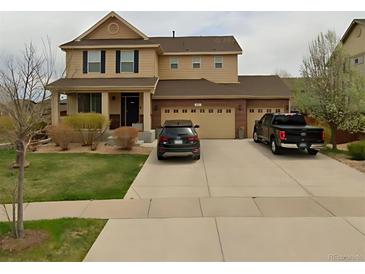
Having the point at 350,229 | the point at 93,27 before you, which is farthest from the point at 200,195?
the point at 93,27

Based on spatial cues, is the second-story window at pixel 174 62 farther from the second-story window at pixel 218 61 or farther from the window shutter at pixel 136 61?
the window shutter at pixel 136 61

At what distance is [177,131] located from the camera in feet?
43.4

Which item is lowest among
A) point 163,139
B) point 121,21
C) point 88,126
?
point 163,139

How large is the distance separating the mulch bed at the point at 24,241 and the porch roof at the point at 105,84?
1478 centimetres

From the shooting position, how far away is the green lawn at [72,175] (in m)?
8.40

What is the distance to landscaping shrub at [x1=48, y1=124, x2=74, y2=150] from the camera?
1609 centimetres

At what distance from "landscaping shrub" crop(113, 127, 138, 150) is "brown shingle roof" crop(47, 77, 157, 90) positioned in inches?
182

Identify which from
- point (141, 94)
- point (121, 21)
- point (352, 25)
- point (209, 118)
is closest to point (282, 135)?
point (209, 118)

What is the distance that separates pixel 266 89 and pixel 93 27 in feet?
42.8

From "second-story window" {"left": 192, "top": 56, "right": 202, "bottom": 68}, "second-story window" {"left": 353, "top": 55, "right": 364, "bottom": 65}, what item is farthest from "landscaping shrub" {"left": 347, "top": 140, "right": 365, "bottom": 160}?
"second-story window" {"left": 192, "top": 56, "right": 202, "bottom": 68}

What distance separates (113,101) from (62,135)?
7053 millimetres

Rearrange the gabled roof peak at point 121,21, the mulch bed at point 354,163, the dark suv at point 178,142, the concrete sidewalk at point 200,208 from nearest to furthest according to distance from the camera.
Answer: the concrete sidewalk at point 200,208, the mulch bed at point 354,163, the dark suv at point 178,142, the gabled roof peak at point 121,21

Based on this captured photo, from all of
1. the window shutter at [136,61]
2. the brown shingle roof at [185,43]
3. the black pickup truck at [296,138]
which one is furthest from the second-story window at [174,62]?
the black pickup truck at [296,138]

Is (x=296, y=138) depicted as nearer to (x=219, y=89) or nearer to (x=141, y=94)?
(x=219, y=89)
